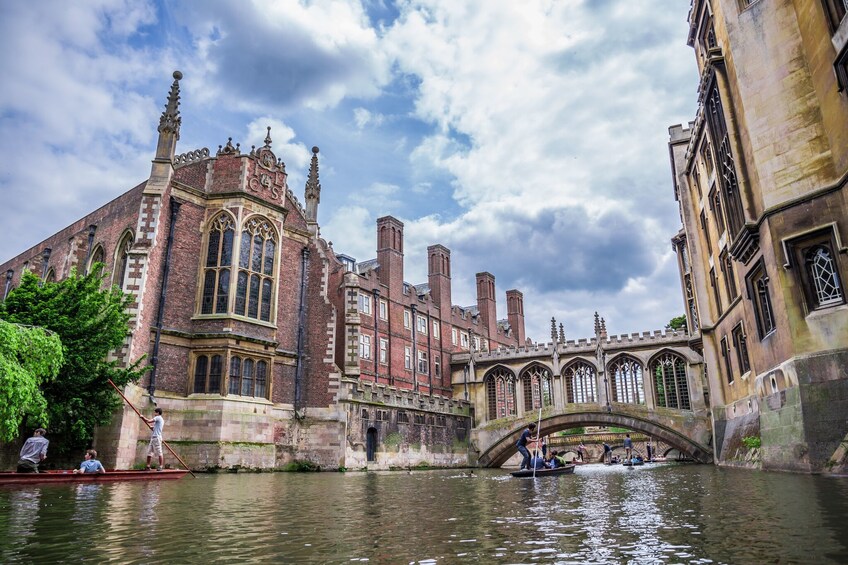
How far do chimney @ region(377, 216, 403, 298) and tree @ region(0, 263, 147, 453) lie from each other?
26.2m

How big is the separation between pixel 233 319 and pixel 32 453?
11.5 meters

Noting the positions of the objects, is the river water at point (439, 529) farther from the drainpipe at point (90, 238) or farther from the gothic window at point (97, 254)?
the drainpipe at point (90, 238)

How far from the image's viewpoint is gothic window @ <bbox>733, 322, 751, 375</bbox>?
20.6 meters

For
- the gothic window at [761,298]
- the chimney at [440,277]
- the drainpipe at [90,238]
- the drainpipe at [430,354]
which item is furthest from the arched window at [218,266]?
the chimney at [440,277]

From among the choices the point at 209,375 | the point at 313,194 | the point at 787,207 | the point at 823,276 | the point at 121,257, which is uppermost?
the point at 313,194

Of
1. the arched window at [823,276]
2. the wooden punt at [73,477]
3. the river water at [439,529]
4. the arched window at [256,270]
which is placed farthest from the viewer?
the arched window at [256,270]

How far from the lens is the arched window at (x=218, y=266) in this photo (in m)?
25.2

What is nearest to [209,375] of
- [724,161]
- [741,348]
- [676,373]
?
[741,348]

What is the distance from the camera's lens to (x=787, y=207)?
49.2ft

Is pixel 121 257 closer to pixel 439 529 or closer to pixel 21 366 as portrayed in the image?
pixel 21 366

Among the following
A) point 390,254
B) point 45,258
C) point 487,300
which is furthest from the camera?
point 487,300

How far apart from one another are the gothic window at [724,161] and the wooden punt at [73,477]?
60.3ft

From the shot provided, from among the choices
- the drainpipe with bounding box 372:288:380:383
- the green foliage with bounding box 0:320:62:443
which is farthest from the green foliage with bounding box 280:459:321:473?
the drainpipe with bounding box 372:288:380:383

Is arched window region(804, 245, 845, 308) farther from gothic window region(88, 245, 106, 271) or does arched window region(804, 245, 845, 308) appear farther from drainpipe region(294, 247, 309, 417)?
gothic window region(88, 245, 106, 271)
